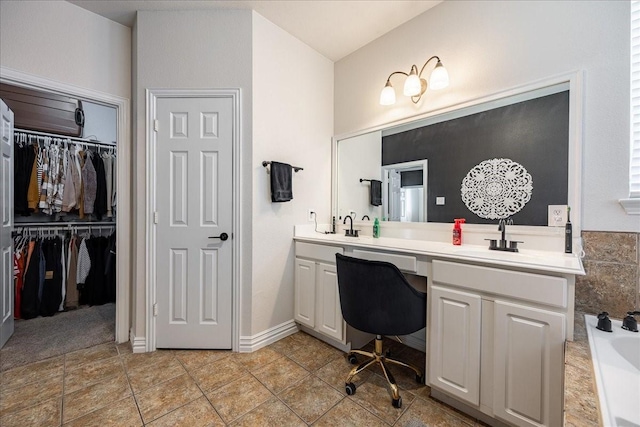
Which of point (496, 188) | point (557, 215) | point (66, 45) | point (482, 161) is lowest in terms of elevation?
point (557, 215)

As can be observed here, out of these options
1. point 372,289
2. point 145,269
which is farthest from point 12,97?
point 372,289

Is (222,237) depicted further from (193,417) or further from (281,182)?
(193,417)

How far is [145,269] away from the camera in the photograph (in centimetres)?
211

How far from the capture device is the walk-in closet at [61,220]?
8.75 feet

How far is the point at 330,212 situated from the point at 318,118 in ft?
3.32

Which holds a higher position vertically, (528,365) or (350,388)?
(528,365)

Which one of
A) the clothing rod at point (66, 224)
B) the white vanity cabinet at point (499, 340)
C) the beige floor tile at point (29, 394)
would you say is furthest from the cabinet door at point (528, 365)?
the clothing rod at point (66, 224)

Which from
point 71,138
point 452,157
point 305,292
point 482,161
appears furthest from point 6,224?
point 482,161

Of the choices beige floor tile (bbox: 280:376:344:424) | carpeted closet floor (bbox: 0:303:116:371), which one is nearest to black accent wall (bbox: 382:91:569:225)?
beige floor tile (bbox: 280:376:344:424)

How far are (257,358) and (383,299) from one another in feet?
3.90

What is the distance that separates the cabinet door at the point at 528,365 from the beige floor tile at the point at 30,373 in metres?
2.78

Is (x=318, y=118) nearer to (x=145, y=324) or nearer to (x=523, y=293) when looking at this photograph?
(x=523, y=293)

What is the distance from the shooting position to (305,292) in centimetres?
233

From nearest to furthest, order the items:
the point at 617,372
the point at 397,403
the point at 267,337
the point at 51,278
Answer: the point at 617,372 → the point at 397,403 → the point at 267,337 → the point at 51,278
